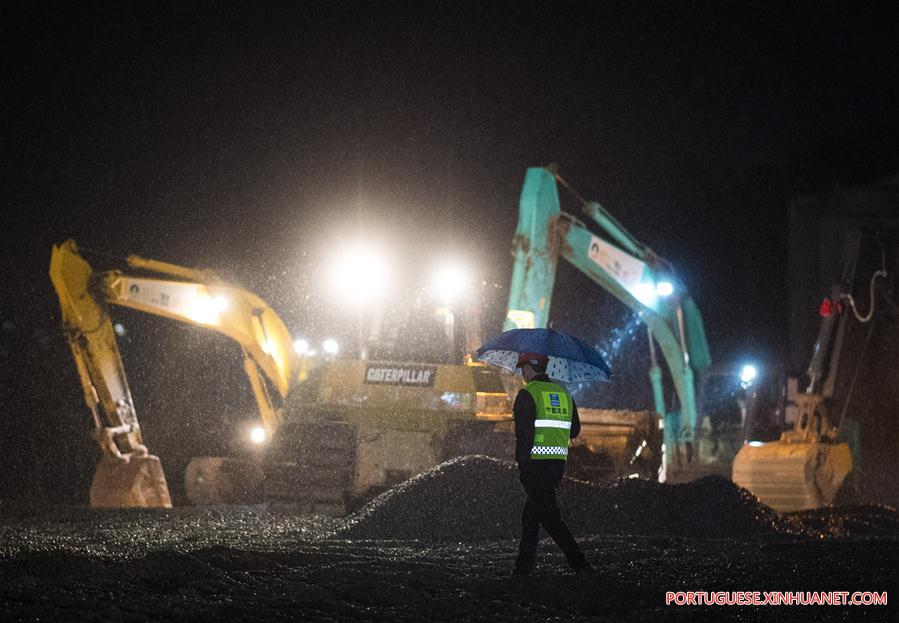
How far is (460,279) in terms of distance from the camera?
13609mm

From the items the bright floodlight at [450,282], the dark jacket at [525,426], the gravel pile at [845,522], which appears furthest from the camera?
the bright floodlight at [450,282]

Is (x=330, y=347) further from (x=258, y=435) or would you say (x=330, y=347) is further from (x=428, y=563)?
(x=428, y=563)

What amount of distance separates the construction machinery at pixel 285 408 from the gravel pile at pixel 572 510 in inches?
76.0

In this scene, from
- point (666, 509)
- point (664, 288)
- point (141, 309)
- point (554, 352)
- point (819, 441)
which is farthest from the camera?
point (664, 288)

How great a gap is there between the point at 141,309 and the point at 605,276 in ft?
21.6

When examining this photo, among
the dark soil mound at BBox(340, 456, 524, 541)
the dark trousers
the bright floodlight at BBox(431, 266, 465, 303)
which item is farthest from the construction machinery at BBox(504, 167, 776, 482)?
the dark trousers

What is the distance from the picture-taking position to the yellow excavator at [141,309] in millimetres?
14336

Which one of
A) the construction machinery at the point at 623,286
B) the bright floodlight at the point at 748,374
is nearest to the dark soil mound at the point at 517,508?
the construction machinery at the point at 623,286

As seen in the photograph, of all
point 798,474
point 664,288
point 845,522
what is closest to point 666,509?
point 845,522

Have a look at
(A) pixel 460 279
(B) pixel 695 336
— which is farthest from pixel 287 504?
(B) pixel 695 336

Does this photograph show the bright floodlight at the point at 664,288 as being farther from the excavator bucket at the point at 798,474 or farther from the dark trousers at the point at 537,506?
the dark trousers at the point at 537,506

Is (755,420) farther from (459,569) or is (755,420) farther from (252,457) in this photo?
(459,569)

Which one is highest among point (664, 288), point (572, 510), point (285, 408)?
point (664, 288)

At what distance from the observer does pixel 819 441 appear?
13062mm
